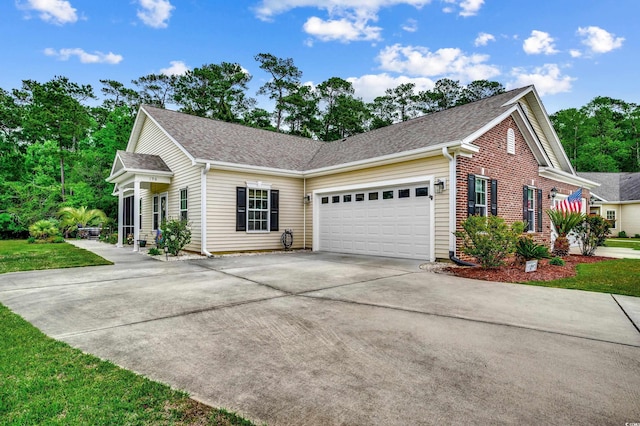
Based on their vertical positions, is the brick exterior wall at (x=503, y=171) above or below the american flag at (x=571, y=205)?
above

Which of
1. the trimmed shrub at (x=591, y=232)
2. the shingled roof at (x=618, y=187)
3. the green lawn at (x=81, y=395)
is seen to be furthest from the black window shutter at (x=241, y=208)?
the shingled roof at (x=618, y=187)

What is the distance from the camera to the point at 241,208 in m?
11.9

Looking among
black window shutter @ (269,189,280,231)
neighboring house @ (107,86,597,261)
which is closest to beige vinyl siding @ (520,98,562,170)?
neighboring house @ (107,86,597,261)

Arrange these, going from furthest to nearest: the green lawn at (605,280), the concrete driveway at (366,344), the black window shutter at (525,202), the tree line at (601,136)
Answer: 1. the tree line at (601,136)
2. the black window shutter at (525,202)
3. the green lawn at (605,280)
4. the concrete driveway at (366,344)

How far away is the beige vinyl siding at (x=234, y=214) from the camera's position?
37.2ft

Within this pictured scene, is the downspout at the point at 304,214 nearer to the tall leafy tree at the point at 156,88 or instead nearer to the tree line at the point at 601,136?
the tall leafy tree at the point at 156,88

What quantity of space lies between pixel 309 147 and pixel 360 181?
586cm

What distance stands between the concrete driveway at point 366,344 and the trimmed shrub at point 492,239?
147cm

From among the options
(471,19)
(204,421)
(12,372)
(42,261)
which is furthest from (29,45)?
(204,421)

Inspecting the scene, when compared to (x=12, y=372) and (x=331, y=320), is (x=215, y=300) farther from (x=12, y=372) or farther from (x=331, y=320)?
(x=12, y=372)

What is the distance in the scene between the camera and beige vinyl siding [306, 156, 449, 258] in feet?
30.6

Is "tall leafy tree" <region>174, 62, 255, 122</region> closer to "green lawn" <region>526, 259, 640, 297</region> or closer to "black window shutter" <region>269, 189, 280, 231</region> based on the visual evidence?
"black window shutter" <region>269, 189, 280, 231</region>

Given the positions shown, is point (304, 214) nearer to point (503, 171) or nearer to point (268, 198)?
point (268, 198)

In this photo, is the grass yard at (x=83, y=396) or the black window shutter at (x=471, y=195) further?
the black window shutter at (x=471, y=195)
